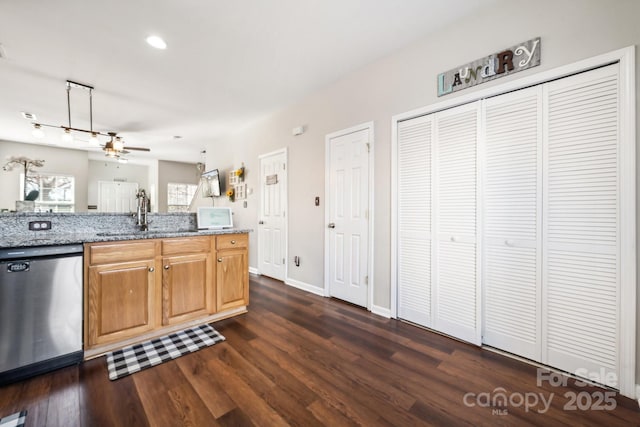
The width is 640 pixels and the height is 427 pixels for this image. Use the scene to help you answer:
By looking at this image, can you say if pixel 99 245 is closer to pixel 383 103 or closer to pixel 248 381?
pixel 248 381

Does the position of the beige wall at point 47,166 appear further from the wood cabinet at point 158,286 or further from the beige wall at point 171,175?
the wood cabinet at point 158,286

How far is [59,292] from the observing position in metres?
1.82

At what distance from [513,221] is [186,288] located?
2.88 metres

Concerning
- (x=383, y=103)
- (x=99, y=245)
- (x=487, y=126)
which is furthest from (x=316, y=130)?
(x=99, y=245)

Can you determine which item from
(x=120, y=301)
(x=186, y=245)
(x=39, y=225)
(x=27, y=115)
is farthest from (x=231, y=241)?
(x=27, y=115)

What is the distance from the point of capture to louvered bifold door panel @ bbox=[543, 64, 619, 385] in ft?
5.39

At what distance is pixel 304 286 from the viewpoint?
3746 millimetres

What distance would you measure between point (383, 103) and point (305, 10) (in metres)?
1.18

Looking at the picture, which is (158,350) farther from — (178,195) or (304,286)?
(178,195)

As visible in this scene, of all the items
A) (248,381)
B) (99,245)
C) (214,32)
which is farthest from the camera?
(214,32)

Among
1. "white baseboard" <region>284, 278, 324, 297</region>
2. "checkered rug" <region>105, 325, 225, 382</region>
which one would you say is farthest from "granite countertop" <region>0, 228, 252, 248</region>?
"white baseboard" <region>284, 278, 324, 297</region>

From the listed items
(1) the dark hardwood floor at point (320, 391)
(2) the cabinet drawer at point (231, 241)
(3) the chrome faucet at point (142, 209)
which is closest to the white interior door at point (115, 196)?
(3) the chrome faucet at point (142, 209)

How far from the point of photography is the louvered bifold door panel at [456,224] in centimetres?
223

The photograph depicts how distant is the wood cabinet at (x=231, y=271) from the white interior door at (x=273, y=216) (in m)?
1.29
